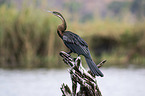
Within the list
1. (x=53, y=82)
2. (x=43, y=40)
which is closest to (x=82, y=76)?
(x=53, y=82)

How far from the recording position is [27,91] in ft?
33.1

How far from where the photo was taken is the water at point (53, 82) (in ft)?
32.3

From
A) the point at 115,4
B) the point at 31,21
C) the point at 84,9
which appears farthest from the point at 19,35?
Result: the point at 84,9

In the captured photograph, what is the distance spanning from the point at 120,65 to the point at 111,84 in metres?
4.84

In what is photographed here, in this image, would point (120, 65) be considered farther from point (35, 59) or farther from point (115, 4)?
point (115, 4)

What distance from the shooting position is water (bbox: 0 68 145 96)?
986cm

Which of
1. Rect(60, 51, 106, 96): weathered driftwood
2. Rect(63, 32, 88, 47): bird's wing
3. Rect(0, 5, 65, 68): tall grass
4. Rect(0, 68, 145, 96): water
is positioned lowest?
Rect(60, 51, 106, 96): weathered driftwood

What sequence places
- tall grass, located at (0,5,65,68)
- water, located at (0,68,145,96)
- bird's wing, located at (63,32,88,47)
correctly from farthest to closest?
tall grass, located at (0,5,65,68)
water, located at (0,68,145,96)
bird's wing, located at (63,32,88,47)

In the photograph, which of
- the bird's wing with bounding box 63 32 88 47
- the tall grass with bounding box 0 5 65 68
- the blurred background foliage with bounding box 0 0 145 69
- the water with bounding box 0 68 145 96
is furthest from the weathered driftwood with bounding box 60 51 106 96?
the tall grass with bounding box 0 5 65 68

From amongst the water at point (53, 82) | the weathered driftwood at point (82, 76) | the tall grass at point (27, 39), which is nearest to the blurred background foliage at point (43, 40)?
the tall grass at point (27, 39)

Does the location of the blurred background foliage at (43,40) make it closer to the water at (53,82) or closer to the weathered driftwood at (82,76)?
the water at (53,82)

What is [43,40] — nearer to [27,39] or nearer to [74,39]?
[27,39]

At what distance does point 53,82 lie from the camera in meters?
11.8

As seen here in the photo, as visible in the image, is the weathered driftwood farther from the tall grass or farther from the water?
the tall grass
